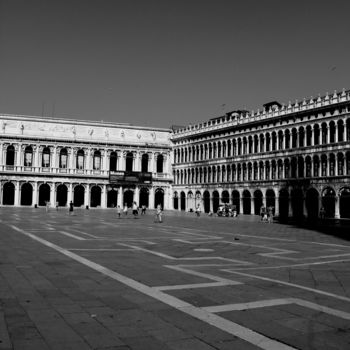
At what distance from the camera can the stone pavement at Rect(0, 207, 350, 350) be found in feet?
18.6

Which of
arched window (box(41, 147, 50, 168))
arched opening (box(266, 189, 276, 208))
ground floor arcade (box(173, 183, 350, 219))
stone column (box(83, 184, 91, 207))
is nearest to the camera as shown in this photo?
ground floor arcade (box(173, 183, 350, 219))

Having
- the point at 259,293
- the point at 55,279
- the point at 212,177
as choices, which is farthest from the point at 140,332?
the point at 212,177

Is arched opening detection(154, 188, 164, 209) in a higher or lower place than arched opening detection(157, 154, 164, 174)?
lower

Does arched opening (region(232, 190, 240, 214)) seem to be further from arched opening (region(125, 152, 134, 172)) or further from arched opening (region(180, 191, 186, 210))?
arched opening (region(125, 152, 134, 172))

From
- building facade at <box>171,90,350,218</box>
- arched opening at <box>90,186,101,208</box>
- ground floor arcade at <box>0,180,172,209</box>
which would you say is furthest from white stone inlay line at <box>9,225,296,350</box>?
arched opening at <box>90,186,101,208</box>

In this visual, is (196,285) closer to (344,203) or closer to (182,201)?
(344,203)

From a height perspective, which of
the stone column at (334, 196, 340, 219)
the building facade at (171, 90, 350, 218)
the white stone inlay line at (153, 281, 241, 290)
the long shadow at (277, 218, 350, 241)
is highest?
the building facade at (171, 90, 350, 218)

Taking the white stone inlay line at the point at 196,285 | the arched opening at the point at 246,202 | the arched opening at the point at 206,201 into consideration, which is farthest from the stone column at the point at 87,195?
the white stone inlay line at the point at 196,285

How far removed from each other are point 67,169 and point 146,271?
71.7 metres

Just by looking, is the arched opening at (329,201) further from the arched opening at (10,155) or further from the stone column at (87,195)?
the arched opening at (10,155)

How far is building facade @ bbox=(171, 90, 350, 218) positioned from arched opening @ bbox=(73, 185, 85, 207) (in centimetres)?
1758

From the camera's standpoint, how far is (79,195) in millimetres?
81812

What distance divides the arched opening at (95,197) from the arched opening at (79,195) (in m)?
1.72

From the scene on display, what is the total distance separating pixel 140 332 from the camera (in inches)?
231
